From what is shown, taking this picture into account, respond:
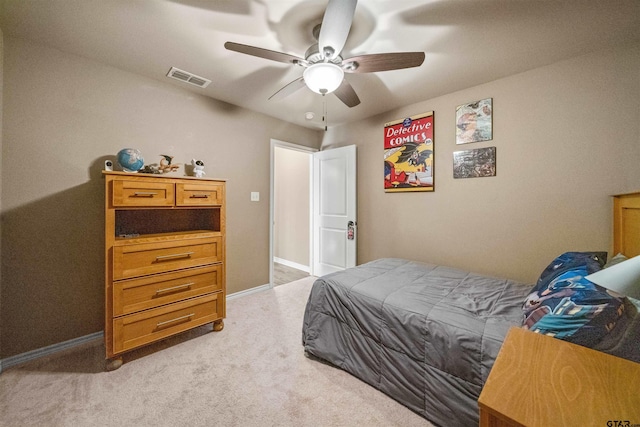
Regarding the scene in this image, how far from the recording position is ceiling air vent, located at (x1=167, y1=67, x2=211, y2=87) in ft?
7.51

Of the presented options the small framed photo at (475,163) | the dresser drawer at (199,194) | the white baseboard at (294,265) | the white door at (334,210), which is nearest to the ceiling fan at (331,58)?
the dresser drawer at (199,194)

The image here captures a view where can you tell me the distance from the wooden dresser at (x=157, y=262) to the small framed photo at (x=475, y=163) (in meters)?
2.60

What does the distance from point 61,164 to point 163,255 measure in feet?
3.85

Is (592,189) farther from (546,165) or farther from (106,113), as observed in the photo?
(106,113)

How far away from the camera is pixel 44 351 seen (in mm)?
1915

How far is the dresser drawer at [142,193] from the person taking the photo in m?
1.79

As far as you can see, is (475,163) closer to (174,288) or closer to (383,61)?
(383,61)

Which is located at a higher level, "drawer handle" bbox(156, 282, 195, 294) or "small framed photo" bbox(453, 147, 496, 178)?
"small framed photo" bbox(453, 147, 496, 178)

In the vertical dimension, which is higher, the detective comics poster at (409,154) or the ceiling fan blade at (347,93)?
the ceiling fan blade at (347,93)

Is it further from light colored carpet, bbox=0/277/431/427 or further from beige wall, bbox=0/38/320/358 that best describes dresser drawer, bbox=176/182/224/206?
light colored carpet, bbox=0/277/431/427

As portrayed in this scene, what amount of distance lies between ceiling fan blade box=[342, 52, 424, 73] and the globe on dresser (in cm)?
192

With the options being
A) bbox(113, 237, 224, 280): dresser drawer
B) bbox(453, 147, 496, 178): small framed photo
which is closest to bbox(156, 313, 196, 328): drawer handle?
bbox(113, 237, 224, 280): dresser drawer

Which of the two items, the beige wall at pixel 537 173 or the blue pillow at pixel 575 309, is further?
the beige wall at pixel 537 173

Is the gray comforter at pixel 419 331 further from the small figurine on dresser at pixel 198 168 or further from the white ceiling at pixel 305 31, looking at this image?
the white ceiling at pixel 305 31
